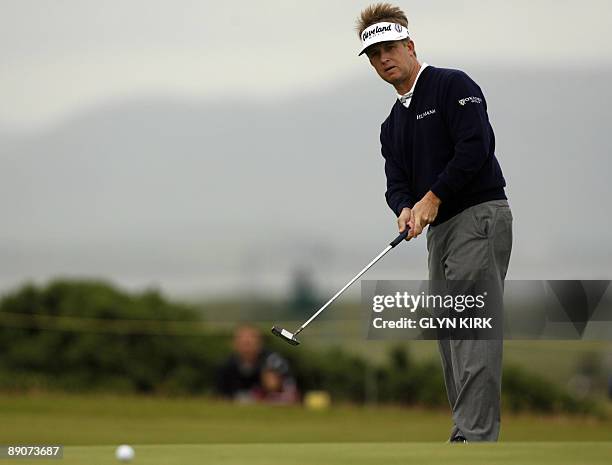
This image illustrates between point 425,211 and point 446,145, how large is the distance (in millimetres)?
289

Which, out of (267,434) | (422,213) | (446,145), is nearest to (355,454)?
(422,213)

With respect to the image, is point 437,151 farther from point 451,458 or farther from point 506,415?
point 506,415

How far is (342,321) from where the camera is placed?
496 inches

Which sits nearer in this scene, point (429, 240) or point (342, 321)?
point (429, 240)

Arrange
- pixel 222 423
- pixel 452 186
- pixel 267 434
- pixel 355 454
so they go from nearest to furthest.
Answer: pixel 355 454 < pixel 452 186 < pixel 267 434 < pixel 222 423

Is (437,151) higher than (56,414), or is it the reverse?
(437,151)

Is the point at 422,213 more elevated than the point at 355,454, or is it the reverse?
the point at 422,213

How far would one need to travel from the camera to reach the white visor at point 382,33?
195 inches

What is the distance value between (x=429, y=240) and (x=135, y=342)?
782 centimetres

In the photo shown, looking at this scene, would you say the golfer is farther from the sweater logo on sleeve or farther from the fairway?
A: the fairway

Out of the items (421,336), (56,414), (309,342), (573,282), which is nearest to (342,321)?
(309,342)

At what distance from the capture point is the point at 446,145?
4.93 meters

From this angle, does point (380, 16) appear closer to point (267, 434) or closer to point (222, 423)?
point (267, 434)

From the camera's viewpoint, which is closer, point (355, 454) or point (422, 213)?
point (355, 454)
